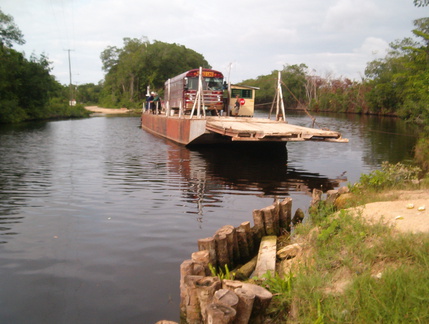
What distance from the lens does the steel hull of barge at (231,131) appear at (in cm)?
Result: 1449

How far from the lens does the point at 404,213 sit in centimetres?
566

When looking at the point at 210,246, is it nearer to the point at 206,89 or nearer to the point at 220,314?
the point at 220,314

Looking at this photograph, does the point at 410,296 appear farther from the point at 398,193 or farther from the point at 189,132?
the point at 189,132

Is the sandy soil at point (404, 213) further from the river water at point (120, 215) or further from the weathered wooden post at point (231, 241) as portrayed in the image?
the river water at point (120, 215)

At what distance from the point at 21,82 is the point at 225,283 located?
5085 centimetres

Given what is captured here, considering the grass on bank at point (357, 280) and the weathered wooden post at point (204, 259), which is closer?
the grass on bank at point (357, 280)

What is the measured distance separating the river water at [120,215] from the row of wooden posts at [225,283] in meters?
0.68

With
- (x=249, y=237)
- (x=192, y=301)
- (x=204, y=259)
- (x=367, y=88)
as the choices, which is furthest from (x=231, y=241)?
(x=367, y=88)

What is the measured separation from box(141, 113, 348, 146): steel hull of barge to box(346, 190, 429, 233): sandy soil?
764cm

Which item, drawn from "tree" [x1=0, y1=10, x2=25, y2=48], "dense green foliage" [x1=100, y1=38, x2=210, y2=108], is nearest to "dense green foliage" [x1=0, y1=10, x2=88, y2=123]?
"tree" [x1=0, y1=10, x2=25, y2=48]

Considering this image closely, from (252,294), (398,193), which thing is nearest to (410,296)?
(252,294)

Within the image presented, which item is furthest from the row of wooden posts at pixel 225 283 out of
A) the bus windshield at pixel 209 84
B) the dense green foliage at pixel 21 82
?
the dense green foliage at pixel 21 82

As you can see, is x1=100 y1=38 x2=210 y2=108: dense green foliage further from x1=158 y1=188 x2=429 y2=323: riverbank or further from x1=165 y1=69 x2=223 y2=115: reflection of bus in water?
x1=158 y1=188 x2=429 y2=323: riverbank

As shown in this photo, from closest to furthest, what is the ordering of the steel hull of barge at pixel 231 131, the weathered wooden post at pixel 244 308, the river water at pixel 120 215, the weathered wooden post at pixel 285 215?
the weathered wooden post at pixel 244 308 → the river water at pixel 120 215 → the weathered wooden post at pixel 285 215 → the steel hull of barge at pixel 231 131
